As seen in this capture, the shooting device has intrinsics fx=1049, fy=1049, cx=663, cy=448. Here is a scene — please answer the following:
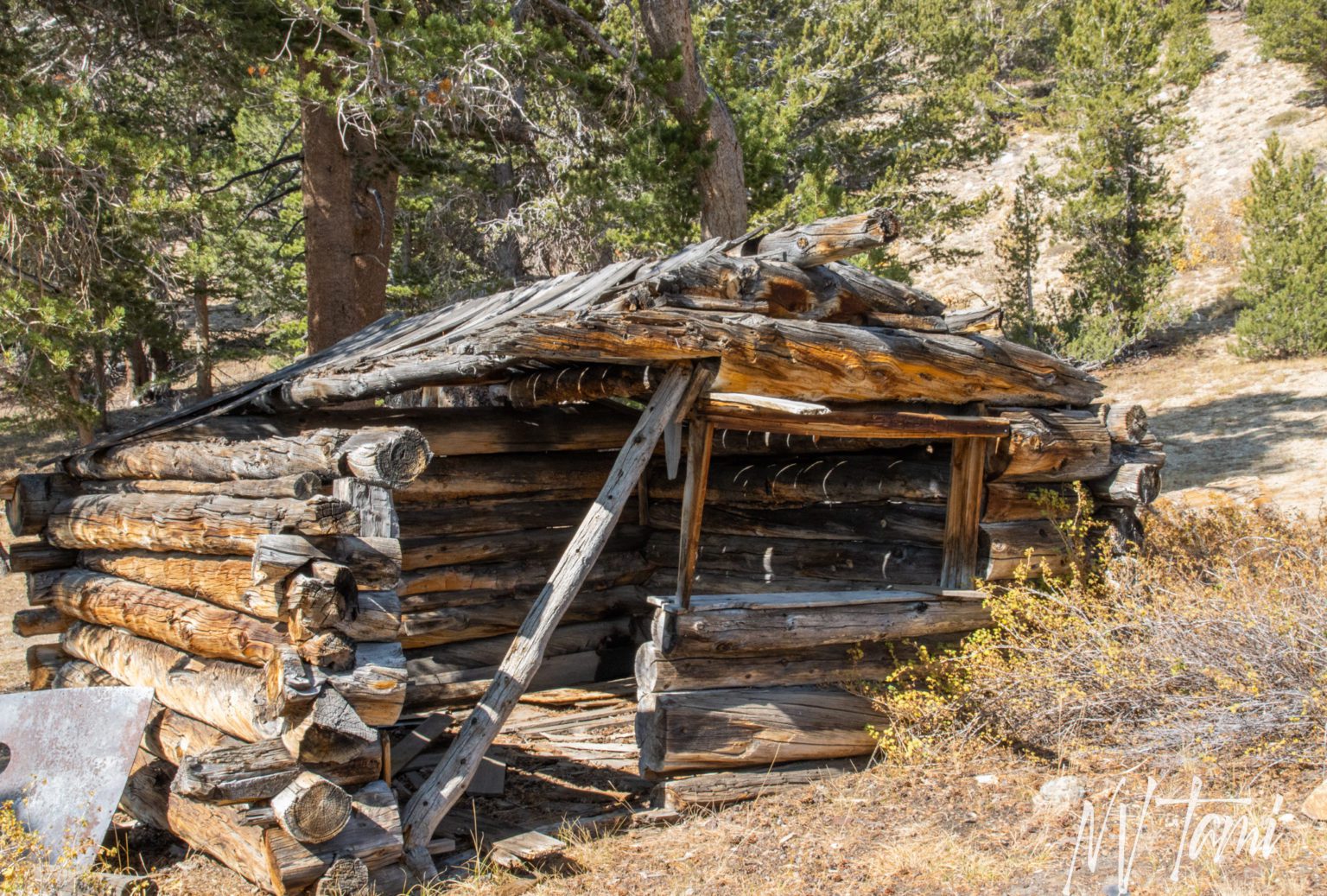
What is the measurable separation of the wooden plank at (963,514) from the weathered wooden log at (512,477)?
2.92 meters

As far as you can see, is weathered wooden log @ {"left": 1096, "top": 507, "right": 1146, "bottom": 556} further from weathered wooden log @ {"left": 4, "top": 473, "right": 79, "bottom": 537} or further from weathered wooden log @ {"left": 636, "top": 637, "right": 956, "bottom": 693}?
weathered wooden log @ {"left": 4, "top": 473, "right": 79, "bottom": 537}

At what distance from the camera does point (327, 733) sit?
4.34 metres

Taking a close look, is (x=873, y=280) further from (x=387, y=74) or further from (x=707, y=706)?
(x=387, y=74)

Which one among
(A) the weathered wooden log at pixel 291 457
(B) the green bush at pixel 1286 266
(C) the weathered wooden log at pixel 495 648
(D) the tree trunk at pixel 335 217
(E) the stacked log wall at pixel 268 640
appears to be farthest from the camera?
(B) the green bush at pixel 1286 266

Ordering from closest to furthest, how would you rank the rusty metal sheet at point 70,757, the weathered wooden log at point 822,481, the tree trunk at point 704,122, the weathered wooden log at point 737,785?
1. the rusty metal sheet at point 70,757
2. the weathered wooden log at point 737,785
3. the weathered wooden log at point 822,481
4. the tree trunk at point 704,122

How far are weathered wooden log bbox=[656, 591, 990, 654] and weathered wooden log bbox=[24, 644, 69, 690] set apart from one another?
4.73 m

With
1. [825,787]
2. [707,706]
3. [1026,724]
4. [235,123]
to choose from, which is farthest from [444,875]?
[235,123]

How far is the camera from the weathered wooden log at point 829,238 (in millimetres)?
5277

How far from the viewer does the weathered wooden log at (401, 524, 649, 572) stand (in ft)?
25.0

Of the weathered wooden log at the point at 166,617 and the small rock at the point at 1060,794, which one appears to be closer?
the weathered wooden log at the point at 166,617

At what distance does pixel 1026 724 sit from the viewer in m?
6.12

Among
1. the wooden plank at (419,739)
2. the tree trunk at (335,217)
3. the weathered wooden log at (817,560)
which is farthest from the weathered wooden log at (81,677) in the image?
the tree trunk at (335,217)

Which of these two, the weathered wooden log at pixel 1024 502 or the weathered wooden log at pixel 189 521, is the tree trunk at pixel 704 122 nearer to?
the weathered wooden log at pixel 1024 502

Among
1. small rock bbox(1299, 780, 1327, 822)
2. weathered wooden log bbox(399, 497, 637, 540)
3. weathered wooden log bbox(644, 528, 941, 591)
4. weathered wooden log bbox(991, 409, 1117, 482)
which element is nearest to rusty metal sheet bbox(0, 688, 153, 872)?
weathered wooden log bbox(399, 497, 637, 540)
